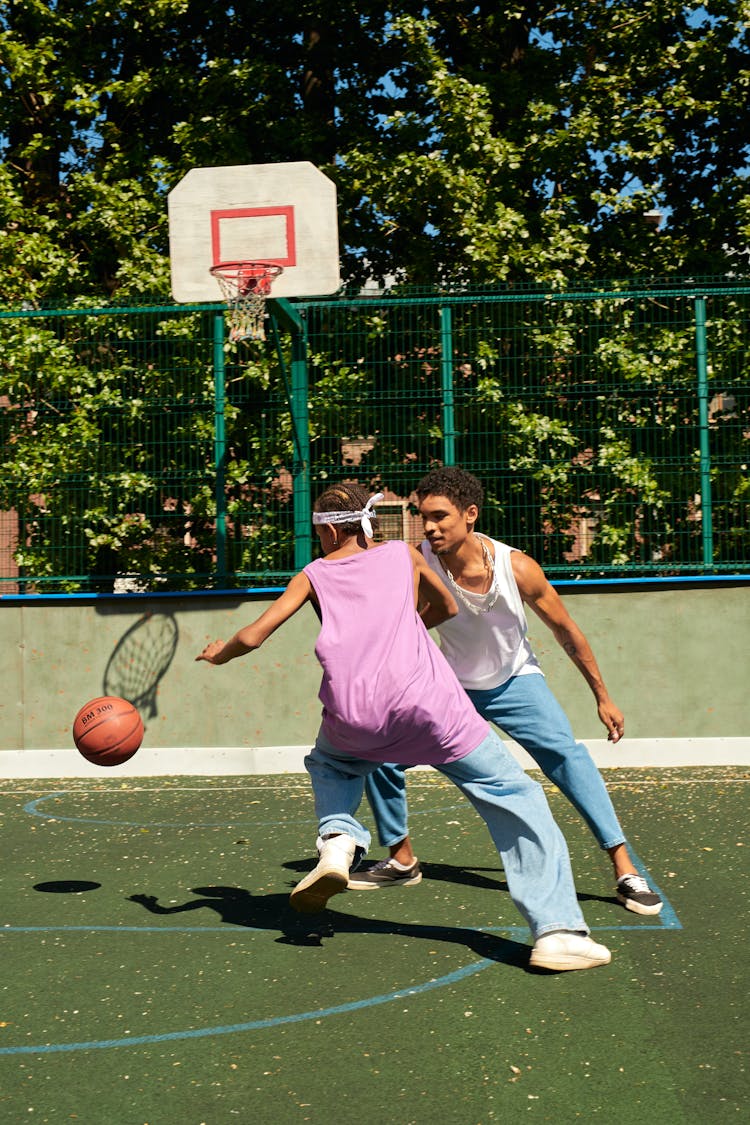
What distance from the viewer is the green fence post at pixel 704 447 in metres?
10.7

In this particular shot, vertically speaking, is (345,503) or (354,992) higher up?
(345,503)

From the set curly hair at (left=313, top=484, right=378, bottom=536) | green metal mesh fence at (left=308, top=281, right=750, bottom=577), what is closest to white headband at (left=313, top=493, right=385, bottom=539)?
curly hair at (left=313, top=484, right=378, bottom=536)

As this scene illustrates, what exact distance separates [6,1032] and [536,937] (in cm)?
186

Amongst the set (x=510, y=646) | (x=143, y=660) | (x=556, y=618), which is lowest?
(x=143, y=660)

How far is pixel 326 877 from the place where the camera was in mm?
4609

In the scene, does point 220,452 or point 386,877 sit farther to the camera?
point 220,452

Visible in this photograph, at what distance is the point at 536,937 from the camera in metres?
4.71

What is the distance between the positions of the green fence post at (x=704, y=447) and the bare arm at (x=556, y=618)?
5.55 m

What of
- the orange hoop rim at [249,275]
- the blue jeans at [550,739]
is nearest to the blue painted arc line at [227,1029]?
the blue jeans at [550,739]

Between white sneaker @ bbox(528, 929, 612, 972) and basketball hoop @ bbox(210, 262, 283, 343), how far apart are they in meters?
6.73

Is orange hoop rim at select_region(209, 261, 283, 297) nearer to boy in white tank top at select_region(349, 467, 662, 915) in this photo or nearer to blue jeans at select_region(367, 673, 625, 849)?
boy in white tank top at select_region(349, 467, 662, 915)

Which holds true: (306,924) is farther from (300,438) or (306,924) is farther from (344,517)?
(300,438)

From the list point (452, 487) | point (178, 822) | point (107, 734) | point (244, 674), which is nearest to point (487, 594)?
point (452, 487)

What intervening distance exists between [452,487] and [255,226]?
6.33 m
